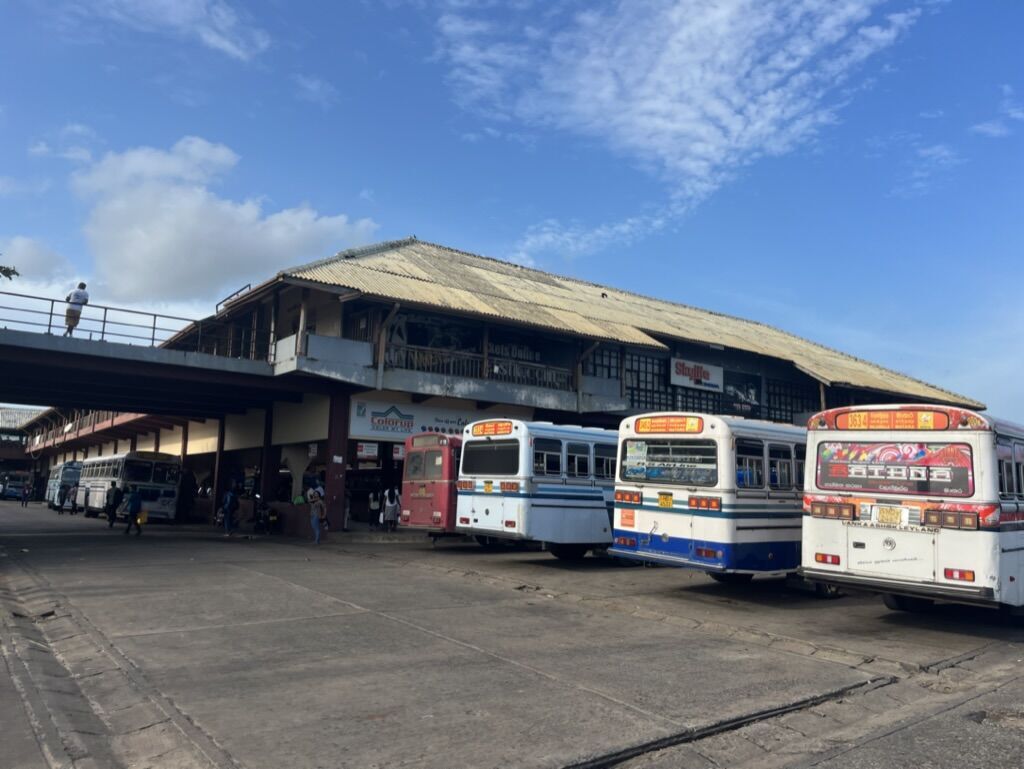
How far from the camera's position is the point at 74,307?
66.8 feet

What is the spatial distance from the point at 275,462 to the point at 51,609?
17.8 meters

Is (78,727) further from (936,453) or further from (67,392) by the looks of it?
(67,392)

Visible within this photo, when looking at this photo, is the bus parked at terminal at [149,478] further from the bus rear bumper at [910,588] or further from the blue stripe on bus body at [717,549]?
the bus rear bumper at [910,588]

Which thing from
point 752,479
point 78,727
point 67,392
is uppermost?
point 67,392

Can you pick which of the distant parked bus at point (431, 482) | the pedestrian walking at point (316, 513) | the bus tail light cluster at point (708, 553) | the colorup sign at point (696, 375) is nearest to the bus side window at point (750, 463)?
the bus tail light cluster at point (708, 553)

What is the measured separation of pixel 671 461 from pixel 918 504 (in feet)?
12.5

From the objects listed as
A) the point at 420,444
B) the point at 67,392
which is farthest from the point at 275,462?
the point at 420,444

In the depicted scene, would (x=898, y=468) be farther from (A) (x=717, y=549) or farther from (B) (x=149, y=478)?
(B) (x=149, y=478)

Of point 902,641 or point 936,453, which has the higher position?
point 936,453

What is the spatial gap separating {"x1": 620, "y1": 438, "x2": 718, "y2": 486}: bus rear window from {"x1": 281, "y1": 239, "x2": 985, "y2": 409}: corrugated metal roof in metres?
10.2

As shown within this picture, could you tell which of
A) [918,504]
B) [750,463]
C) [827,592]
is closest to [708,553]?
[750,463]

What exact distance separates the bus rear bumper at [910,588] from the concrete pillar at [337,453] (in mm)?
15241

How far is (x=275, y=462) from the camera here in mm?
28156

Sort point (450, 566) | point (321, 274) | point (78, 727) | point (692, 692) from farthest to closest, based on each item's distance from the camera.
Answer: point (321, 274)
point (450, 566)
point (692, 692)
point (78, 727)
